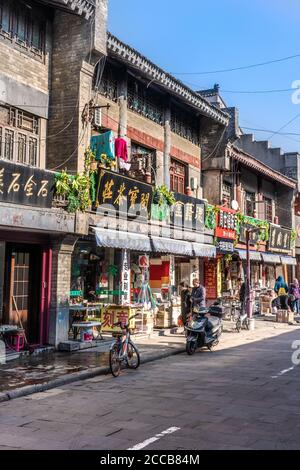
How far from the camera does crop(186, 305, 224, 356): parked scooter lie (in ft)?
44.4

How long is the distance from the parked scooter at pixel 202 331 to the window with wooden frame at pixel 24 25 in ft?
27.4

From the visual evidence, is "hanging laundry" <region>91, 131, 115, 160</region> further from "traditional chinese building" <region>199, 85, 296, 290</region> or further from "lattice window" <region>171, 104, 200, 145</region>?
"traditional chinese building" <region>199, 85, 296, 290</region>

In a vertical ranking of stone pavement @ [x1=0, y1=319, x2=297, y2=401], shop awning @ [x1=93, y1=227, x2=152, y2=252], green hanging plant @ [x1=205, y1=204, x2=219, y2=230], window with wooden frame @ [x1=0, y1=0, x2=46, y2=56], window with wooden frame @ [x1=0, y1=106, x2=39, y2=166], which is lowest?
stone pavement @ [x1=0, y1=319, x2=297, y2=401]

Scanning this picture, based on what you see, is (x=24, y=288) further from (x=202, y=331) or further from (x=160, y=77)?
(x=160, y=77)

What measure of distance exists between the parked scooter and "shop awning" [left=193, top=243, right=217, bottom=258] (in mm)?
4880

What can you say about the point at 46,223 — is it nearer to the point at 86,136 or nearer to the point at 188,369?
the point at 86,136

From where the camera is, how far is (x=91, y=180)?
45.7 ft

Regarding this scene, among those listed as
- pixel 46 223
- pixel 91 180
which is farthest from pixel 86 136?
pixel 46 223

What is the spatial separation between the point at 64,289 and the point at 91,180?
300 centimetres

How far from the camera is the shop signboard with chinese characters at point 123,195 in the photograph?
47.0 feet

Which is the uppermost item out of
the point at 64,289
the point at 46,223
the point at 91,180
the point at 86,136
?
the point at 86,136

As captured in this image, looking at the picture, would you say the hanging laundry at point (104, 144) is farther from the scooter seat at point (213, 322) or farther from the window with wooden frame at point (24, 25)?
the scooter seat at point (213, 322)

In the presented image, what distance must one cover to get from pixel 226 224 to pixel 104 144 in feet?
32.2

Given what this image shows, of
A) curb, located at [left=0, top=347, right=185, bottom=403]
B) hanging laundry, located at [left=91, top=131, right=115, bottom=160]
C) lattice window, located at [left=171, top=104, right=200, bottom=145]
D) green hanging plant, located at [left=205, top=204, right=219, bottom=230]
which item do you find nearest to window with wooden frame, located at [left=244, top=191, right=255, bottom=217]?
green hanging plant, located at [left=205, top=204, right=219, bottom=230]
